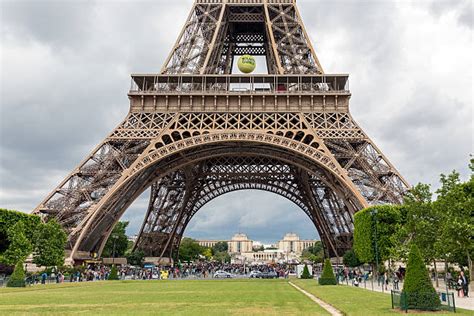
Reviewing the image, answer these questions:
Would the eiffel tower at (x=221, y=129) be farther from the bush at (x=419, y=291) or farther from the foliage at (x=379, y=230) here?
the bush at (x=419, y=291)

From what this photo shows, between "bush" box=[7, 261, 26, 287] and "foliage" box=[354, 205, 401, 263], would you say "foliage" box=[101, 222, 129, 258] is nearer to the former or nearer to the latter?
"bush" box=[7, 261, 26, 287]

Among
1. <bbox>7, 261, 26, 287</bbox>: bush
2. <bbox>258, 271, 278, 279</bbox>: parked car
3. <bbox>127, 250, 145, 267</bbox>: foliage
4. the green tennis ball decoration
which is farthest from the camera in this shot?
<bbox>127, 250, 145, 267</bbox>: foliage

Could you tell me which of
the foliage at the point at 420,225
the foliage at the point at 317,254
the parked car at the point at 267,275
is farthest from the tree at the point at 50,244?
the foliage at the point at 317,254

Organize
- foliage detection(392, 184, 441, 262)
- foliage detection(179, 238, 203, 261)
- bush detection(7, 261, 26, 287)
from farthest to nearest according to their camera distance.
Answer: foliage detection(179, 238, 203, 261) → foliage detection(392, 184, 441, 262) → bush detection(7, 261, 26, 287)

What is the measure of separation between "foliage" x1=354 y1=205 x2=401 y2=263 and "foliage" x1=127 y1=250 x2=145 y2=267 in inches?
1208

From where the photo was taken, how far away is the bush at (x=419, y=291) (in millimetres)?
16000

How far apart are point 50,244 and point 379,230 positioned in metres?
26.2

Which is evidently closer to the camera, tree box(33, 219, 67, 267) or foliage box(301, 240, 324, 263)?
tree box(33, 219, 67, 267)

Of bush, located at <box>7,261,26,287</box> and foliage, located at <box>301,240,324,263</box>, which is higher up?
foliage, located at <box>301,240,324,263</box>

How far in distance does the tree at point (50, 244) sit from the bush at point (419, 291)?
27.2m

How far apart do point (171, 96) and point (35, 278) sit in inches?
761

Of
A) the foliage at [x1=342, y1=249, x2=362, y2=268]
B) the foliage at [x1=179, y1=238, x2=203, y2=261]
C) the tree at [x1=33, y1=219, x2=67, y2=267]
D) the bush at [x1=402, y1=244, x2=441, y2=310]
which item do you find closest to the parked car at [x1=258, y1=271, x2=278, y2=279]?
the foliage at [x1=342, y1=249, x2=362, y2=268]

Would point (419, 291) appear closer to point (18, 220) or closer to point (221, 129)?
point (221, 129)

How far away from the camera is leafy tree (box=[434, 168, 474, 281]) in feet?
85.1
